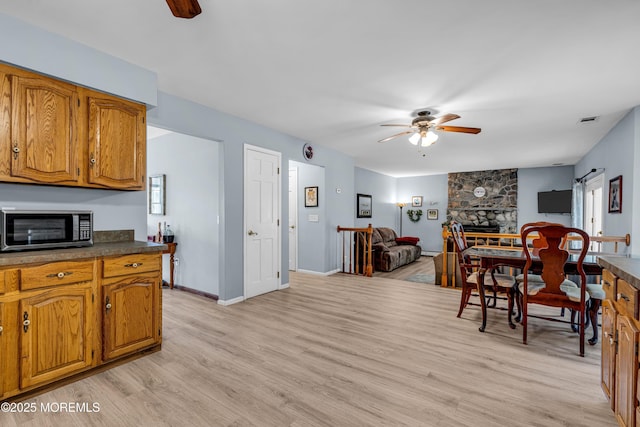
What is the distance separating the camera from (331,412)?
1.83 metres

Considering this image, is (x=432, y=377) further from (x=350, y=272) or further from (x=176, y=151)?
(x=176, y=151)

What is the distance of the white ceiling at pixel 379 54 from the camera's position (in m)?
1.92

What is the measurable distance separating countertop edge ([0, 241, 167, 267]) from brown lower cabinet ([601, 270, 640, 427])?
10.1 feet

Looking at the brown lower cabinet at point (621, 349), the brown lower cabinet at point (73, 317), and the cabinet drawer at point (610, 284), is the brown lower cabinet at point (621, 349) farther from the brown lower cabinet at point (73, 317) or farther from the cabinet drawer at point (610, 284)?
the brown lower cabinet at point (73, 317)

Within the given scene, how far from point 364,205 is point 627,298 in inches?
258

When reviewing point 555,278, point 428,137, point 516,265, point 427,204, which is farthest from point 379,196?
point 555,278

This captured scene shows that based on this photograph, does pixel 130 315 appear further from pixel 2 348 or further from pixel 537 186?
pixel 537 186

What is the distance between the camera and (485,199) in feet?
28.2

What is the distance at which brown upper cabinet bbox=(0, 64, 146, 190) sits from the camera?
2029 mm

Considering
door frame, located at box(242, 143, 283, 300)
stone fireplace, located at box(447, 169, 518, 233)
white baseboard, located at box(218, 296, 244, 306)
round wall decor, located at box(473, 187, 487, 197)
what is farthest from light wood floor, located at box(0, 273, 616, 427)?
round wall decor, located at box(473, 187, 487, 197)

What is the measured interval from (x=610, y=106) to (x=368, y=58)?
3.08 metres

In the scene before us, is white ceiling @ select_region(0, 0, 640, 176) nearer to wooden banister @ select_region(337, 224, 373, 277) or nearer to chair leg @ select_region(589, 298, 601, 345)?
chair leg @ select_region(589, 298, 601, 345)

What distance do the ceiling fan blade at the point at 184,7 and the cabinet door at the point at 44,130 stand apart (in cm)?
139

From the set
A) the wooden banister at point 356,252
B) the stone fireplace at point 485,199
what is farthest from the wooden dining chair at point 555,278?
the stone fireplace at point 485,199
